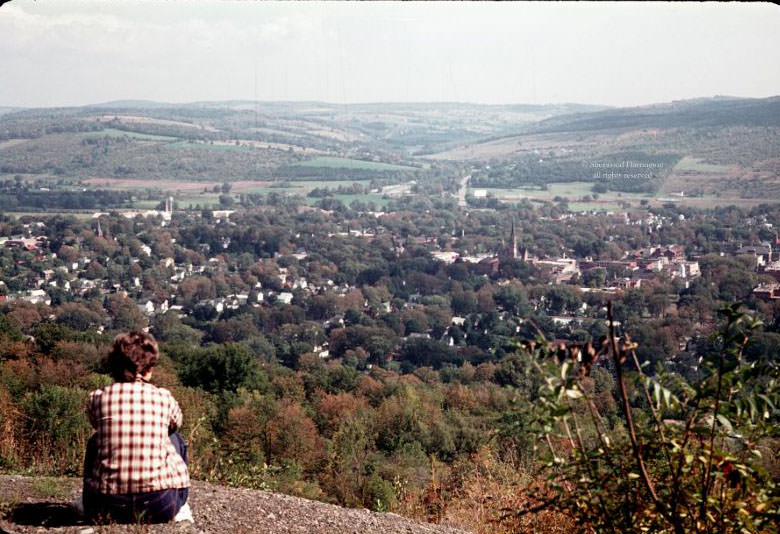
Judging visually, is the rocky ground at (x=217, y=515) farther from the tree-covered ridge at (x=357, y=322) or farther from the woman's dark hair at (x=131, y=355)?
the tree-covered ridge at (x=357, y=322)

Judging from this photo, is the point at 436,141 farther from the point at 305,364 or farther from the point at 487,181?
the point at 305,364

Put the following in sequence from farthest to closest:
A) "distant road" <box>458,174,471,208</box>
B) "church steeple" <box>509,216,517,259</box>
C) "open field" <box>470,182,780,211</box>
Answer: "distant road" <box>458,174,471,208</box>, "church steeple" <box>509,216,517,259</box>, "open field" <box>470,182,780,211</box>

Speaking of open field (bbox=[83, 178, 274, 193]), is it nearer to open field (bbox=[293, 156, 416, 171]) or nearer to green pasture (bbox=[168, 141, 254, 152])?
green pasture (bbox=[168, 141, 254, 152])

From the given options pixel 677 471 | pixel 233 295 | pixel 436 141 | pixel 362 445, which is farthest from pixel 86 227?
pixel 436 141

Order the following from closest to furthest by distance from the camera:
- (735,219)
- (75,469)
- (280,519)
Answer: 1. (280,519)
2. (75,469)
3. (735,219)

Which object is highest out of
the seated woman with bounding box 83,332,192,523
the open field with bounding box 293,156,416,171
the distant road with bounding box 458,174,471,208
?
the seated woman with bounding box 83,332,192,523

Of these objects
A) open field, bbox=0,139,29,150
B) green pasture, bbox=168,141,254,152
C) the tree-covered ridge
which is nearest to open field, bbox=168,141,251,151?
green pasture, bbox=168,141,254,152
